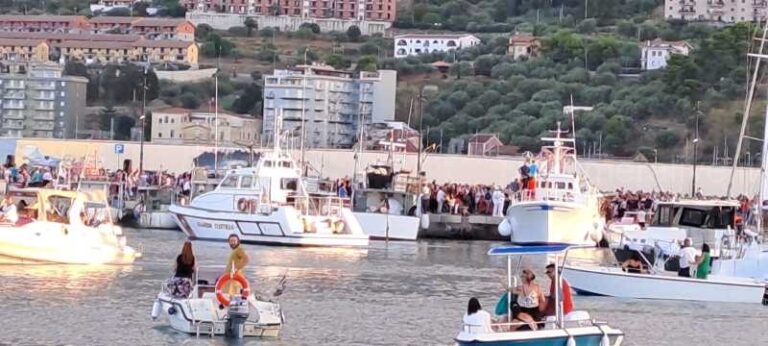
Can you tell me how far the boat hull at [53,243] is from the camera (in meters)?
41.0

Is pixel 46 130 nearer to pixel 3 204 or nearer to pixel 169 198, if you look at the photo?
pixel 169 198

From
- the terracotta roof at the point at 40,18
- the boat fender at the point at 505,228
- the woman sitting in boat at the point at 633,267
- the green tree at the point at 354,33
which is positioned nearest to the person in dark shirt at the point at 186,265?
the woman sitting in boat at the point at 633,267

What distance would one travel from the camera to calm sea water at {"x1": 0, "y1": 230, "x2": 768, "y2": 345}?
31.9 m

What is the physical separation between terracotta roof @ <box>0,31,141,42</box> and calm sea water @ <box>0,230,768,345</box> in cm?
13085

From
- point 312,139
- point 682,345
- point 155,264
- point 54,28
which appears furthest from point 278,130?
point 54,28

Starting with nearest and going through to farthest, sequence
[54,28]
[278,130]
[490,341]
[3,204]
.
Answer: [490,341] < [3,204] < [278,130] < [54,28]

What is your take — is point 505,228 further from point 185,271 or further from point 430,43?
point 430,43

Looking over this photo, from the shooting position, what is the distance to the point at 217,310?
101 feet

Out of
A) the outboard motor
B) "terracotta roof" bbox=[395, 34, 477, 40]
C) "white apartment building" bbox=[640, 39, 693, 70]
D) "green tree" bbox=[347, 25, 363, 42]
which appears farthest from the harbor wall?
"green tree" bbox=[347, 25, 363, 42]

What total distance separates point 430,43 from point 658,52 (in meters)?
26.4

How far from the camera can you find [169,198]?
64.3m

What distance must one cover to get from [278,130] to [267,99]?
8054cm

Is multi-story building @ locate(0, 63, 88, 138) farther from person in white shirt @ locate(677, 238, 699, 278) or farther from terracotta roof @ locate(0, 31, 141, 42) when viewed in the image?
person in white shirt @ locate(677, 238, 699, 278)

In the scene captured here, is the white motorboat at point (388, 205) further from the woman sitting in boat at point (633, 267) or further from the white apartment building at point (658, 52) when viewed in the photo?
the white apartment building at point (658, 52)
